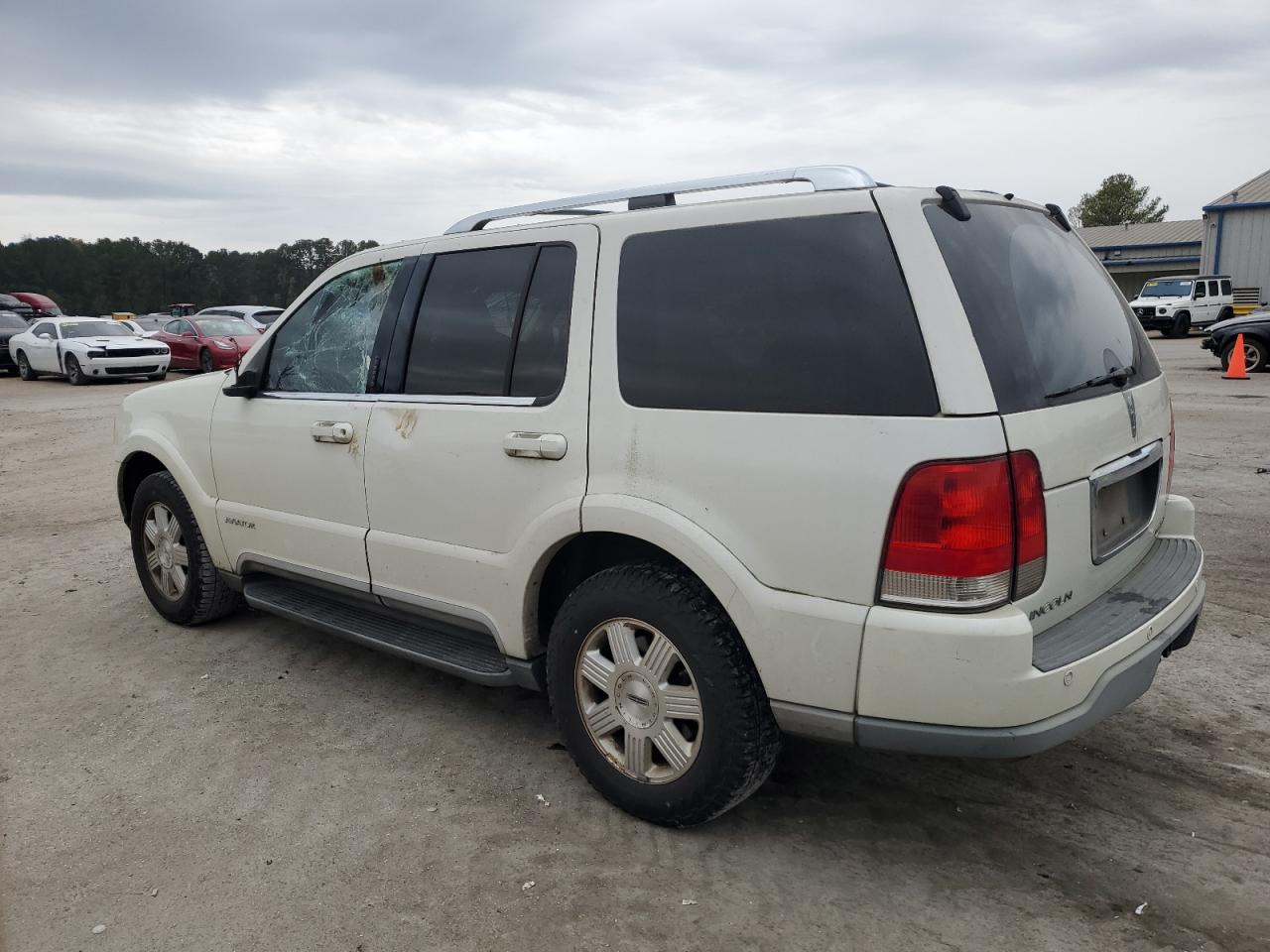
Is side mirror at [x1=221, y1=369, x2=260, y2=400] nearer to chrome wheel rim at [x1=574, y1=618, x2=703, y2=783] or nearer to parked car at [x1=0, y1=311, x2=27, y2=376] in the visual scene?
chrome wheel rim at [x1=574, y1=618, x2=703, y2=783]

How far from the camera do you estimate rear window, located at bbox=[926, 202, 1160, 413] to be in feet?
8.25

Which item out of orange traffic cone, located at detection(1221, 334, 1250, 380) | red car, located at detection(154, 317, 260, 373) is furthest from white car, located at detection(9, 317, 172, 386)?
orange traffic cone, located at detection(1221, 334, 1250, 380)

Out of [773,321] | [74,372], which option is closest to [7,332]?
[74,372]

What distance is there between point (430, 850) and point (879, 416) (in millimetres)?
1893

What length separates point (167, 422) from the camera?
4.88m

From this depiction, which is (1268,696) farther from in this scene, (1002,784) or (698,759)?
(698,759)

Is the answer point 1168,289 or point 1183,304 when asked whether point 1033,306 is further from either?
point 1168,289

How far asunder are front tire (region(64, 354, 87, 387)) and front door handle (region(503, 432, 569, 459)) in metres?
21.5

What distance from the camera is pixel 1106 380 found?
2920mm

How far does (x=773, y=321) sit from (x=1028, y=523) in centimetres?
87

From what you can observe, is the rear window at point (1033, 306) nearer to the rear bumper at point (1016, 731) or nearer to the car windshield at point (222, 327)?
the rear bumper at point (1016, 731)

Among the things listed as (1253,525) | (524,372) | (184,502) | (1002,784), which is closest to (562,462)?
(524,372)

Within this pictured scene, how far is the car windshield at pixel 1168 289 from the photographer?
29.3m

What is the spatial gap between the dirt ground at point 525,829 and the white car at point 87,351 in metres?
18.5
